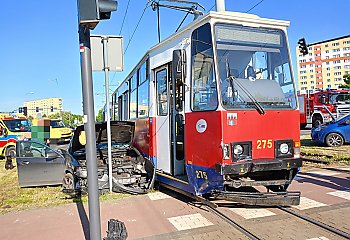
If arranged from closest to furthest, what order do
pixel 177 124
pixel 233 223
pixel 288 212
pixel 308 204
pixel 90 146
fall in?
pixel 90 146
pixel 233 223
pixel 288 212
pixel 308 204
pixel 177 124

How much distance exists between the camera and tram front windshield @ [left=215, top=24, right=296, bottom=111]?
5574 mm

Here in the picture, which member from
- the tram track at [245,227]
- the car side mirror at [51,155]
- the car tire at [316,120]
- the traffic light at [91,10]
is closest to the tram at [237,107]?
the tram track at [245,227]

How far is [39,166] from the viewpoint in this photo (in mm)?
9078

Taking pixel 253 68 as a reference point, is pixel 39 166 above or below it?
below

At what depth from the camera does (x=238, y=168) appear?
529 cm

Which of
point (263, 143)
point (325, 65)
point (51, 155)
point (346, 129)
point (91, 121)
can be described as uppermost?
point (325, 65)

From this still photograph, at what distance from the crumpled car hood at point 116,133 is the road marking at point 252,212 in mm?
4119

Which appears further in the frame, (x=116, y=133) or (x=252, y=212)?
(x=116, y=133)

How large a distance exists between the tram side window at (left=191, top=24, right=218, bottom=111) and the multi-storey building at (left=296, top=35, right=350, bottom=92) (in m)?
101

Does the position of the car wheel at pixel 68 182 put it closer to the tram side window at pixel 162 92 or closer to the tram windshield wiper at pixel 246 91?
the tram side window at pixel 162 92

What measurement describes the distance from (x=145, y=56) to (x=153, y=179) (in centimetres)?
314

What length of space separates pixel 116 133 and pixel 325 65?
10691 cm

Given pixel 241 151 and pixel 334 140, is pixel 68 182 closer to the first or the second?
pixel 241 151

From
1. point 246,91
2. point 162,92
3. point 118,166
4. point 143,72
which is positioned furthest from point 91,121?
point 143,72
